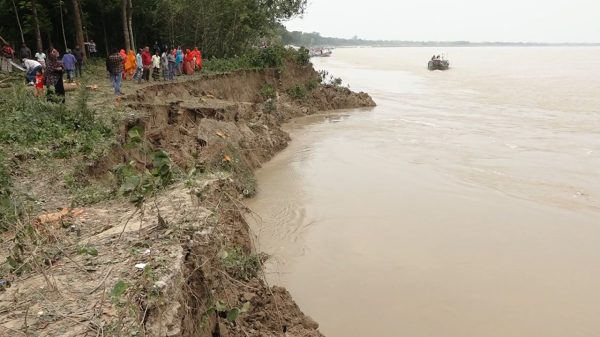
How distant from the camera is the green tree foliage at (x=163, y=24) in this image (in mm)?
22500

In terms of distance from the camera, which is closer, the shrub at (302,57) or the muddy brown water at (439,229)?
the muddy brown water at (439,229)

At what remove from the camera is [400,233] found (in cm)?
855

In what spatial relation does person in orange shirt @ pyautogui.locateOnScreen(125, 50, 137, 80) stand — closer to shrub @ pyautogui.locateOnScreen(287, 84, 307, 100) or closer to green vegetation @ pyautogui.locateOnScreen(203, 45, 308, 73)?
green vegetation @ pyautogui.locateOnScreen(203, 45, 308, 73)

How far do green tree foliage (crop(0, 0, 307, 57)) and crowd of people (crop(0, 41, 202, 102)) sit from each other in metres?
4.71

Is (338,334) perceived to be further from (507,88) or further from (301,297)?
(507,88)

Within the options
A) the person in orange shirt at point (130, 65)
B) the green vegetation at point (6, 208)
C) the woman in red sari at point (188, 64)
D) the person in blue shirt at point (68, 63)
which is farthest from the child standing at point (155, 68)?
the green vegetation at point (6, 208)

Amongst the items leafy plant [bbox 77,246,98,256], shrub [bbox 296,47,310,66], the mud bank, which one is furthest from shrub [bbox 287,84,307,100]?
leafy plant [bbox 77,246,98,256]

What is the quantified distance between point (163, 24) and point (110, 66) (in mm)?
13824

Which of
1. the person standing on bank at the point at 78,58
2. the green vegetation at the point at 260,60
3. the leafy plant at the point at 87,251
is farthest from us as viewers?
the green vegetation at the point at 260,60

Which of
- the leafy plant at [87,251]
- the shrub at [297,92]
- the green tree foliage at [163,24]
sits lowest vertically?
the shrub at [297,92]

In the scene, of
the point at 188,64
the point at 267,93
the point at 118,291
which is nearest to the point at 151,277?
the point at 118,291

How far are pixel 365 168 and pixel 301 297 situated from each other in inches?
262

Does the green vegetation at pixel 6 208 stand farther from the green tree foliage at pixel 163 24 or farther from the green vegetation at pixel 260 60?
the green tree foliage at pixel 163 24

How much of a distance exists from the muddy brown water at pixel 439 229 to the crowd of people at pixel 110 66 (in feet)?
16.3
